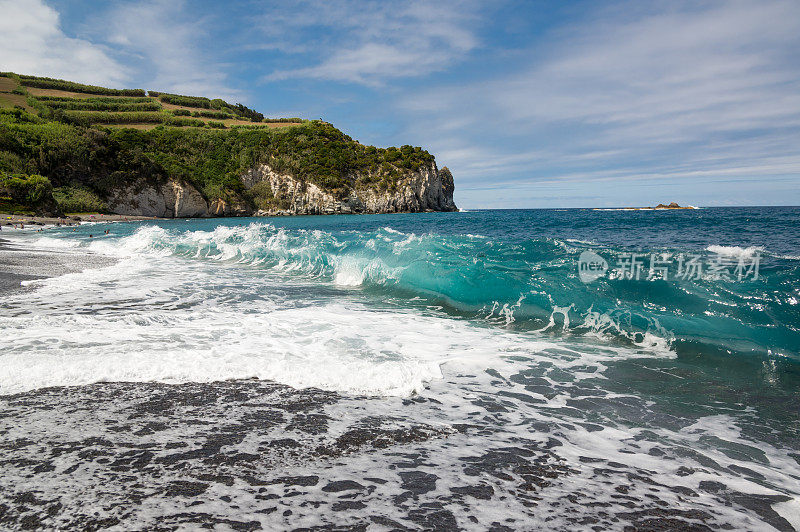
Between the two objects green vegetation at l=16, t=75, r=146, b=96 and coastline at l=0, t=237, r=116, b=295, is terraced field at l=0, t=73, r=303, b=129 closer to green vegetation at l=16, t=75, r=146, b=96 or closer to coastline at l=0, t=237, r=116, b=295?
green vegetation at l=16, t=75, r=146, b=96

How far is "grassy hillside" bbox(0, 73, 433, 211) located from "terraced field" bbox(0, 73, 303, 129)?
0.85 ft

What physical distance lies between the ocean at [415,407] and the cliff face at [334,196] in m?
82.3

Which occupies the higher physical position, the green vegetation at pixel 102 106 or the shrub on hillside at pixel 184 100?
the shrub on hillside at pixel 184 100

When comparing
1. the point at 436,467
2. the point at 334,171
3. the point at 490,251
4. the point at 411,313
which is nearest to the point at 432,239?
the point at 490,251

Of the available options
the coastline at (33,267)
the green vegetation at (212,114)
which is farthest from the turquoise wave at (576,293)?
the green vegetation at (212,114)

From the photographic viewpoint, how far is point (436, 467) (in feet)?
8.49

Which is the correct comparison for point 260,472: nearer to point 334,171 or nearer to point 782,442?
point 782,442

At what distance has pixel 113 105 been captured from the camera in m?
99.8

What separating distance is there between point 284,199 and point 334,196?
38.3 ft

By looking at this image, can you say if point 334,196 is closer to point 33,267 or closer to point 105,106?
point 105,106

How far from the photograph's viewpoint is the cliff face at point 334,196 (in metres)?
88.8

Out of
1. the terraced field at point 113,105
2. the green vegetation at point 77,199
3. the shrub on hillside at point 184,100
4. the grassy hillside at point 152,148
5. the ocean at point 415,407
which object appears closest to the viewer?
the ocean at point 415,407

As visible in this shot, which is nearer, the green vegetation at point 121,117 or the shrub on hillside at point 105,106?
the green vegetation at point 121,117

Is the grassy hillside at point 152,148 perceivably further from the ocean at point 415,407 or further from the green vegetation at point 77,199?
the ocean at point 415,407
